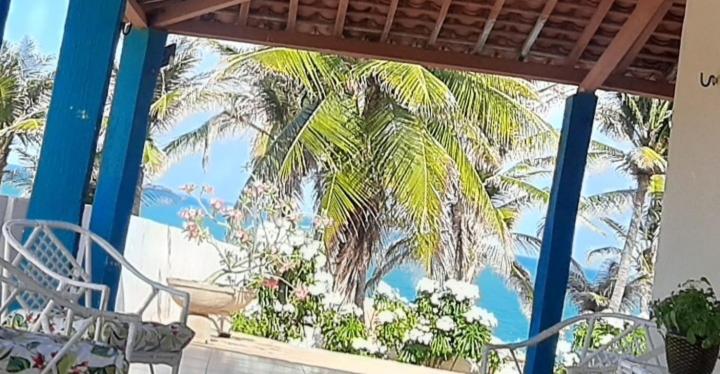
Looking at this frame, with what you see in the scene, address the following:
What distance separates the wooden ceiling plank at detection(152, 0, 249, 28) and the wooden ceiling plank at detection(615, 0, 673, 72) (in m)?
2.08

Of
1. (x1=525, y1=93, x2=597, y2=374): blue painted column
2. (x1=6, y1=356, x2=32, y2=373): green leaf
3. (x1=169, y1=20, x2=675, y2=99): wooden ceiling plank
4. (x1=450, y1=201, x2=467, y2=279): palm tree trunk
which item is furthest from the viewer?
(x1=450, y1=201, x2=467, y2=279): palm tree trunk

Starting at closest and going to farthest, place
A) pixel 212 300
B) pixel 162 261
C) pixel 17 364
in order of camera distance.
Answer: pixel 17 364 → pixel 212 300 → pixel 162 261

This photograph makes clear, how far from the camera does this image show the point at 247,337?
699cm

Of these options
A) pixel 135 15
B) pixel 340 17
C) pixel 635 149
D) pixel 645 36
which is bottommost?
pixel 135 15

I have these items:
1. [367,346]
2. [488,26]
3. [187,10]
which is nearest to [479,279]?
[367,346]

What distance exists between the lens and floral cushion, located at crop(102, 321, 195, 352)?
248cm

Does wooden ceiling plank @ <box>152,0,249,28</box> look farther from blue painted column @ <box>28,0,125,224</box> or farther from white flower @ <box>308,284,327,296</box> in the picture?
white flower @ <box>308,284,327,296</box>

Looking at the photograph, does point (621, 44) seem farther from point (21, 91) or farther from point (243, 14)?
point (21, 91)

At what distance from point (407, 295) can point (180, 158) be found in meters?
3.10

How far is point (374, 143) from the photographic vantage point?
8117 millimetres

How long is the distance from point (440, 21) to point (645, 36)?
108 centimetres

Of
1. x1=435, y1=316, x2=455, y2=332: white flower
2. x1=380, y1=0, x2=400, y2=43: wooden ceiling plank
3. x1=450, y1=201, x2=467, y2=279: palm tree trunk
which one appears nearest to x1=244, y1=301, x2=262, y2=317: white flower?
x1=435, y1=316, x2=455, y2=332: white flower

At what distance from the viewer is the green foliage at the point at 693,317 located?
171 cm

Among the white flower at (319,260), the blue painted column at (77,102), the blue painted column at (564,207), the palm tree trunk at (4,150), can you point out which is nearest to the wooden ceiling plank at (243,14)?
the blue painted column at (77,102)
